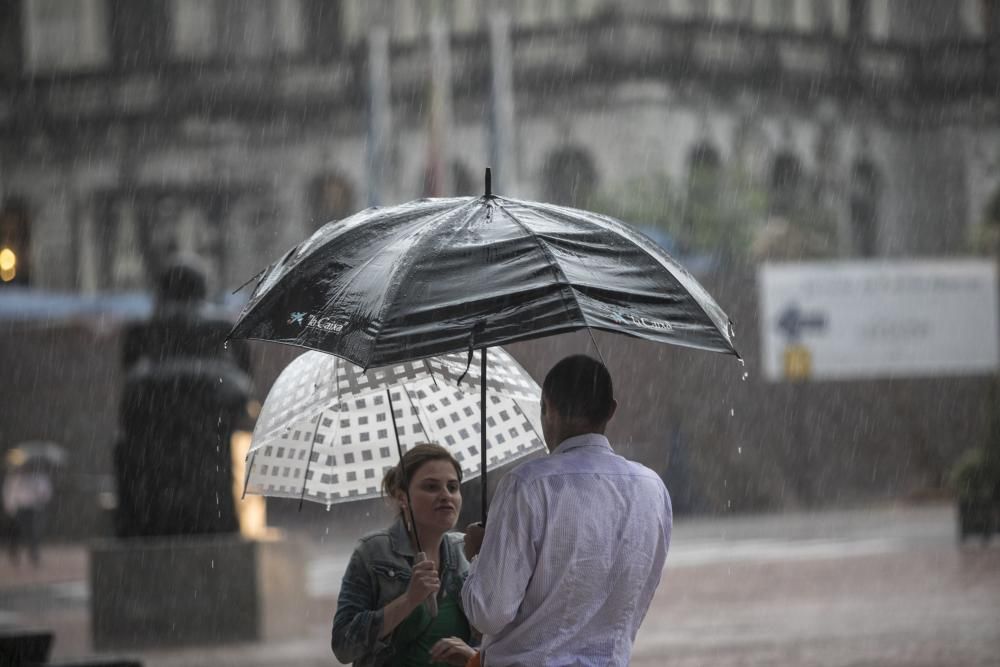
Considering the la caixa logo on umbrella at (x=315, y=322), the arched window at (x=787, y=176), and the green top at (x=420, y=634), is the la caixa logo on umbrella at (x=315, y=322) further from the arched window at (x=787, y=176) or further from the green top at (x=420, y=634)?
the arched window at (x=787, y=176)

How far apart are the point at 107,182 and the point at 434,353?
134 ft

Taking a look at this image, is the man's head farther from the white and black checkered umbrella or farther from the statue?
the statue

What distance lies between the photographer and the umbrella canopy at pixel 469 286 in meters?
3.87

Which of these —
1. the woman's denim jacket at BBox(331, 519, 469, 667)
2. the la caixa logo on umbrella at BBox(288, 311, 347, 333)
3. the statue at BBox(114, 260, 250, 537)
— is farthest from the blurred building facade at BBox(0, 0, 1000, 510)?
the la caixa logo on umbrella at BBox(288, 311, 347, 333)

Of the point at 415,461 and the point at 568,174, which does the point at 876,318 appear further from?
the point at 415,461

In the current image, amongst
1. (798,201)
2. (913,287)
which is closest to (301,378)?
(913,287)

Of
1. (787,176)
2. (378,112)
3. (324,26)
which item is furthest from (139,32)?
(787,176)

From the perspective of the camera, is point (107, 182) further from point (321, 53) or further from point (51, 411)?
point (51, 411)

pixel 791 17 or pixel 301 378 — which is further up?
pixel 791 17

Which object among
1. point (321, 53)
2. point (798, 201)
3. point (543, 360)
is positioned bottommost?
point (543, 360)

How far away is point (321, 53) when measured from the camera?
142 feet

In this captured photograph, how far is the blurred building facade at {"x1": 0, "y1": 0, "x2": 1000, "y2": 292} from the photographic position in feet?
133

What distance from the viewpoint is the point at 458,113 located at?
41875mm

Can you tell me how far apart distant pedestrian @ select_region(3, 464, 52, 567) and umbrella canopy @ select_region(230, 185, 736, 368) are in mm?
20019
